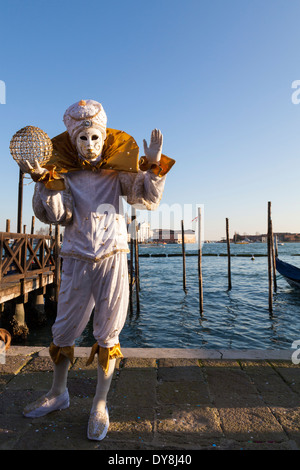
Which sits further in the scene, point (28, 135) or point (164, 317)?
point (164, 317)

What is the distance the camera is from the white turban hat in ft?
6.45

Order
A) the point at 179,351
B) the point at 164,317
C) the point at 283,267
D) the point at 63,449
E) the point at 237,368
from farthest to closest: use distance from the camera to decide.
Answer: the point at 283,267
the point at 164,317
the point at 179,351
the point at 237,368
the point at 63,449

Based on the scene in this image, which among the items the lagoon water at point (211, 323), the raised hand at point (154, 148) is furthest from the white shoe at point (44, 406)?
the lagoon water at point (211, 323)

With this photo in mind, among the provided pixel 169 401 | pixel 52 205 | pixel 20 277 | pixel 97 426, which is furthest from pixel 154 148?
pixel 20 277

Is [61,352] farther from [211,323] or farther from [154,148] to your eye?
[211,323]

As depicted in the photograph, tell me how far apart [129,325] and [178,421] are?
7.94 metres

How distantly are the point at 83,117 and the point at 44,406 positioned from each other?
1.91m

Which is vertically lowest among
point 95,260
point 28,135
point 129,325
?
point 129,325

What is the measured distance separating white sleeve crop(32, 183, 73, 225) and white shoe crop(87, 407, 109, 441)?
1.21 meters

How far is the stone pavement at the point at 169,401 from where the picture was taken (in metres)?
1.74

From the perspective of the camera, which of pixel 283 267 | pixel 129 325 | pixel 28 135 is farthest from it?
pixel 283 267
